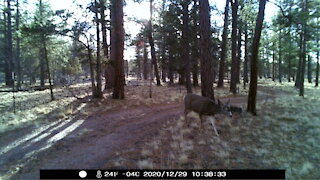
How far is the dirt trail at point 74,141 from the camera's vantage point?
649cm

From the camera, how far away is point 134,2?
21406 mm

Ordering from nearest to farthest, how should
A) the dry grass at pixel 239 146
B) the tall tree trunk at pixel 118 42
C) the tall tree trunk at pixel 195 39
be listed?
1. the dry grass at pixel 239 146
2. the tall tree trunk at pixel 118 42
3. the tall tree trunk at pixel 195 39

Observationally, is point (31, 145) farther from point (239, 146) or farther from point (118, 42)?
point (118, 42)

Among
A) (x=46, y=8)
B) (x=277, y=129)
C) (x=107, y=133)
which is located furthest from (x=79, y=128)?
(x=46, y=8)

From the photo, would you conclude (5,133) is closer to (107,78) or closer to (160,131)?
(160,131)

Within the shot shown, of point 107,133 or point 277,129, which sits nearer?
point 107,133

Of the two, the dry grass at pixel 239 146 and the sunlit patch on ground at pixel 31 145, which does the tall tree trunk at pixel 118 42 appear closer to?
the sunlit patch on ground at pixel 31 145

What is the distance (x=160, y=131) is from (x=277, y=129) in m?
5.18

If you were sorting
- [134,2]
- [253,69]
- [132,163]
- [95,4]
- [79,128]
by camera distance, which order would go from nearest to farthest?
[132,163] < [79,128] < [253,69] < [95,4] < [134,2]

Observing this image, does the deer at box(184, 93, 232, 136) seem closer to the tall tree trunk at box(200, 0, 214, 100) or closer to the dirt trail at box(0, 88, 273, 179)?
the dirt trail at box(0, 88, 273, 179)

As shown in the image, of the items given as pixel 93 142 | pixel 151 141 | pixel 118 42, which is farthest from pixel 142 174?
pixel 118 42

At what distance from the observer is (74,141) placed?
8586mm

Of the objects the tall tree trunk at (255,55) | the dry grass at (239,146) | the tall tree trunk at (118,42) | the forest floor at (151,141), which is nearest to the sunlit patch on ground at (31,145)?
the forest floor at (151,141)

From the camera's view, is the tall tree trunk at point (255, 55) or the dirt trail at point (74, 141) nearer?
the dirt trail at point (74, 141)
